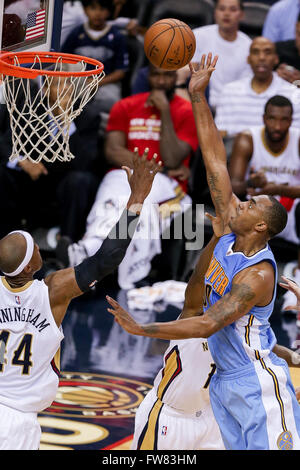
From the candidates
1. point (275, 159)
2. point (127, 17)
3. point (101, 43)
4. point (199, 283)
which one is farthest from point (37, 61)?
point (127, 17)

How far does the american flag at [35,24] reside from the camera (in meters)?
5.18

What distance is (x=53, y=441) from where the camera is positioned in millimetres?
5145

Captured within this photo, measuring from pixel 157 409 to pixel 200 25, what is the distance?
677 centimetres

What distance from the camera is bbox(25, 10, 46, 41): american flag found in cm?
518

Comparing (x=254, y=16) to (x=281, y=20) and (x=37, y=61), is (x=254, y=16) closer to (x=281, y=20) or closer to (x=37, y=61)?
(x=281, y=20)

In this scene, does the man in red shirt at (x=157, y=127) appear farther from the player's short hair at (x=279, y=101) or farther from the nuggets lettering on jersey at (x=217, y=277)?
the nuggets lettering on jersey at (x=217, y=277)

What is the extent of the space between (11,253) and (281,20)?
6444 millimetres

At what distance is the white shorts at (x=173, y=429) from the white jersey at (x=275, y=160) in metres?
4.56

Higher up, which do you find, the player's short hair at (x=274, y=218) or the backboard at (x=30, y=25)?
the backboard at (x=30, y=25)

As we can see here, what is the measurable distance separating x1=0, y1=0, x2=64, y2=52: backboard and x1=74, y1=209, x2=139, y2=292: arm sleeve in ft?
4.97

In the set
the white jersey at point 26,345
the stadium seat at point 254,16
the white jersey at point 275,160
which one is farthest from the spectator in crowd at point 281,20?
the white jersey at point 26,345

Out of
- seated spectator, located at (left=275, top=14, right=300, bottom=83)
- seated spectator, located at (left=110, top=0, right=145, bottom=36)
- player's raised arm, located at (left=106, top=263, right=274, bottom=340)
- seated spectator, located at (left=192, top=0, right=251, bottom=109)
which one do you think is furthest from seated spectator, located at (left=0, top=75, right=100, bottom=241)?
player's raised arm, located at (left=106, top=263, right=274, bottom=340)

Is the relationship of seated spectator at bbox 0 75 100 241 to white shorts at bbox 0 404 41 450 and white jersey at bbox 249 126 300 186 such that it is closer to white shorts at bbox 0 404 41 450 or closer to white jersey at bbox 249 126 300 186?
white jersey at bbox 249 126 300 186
